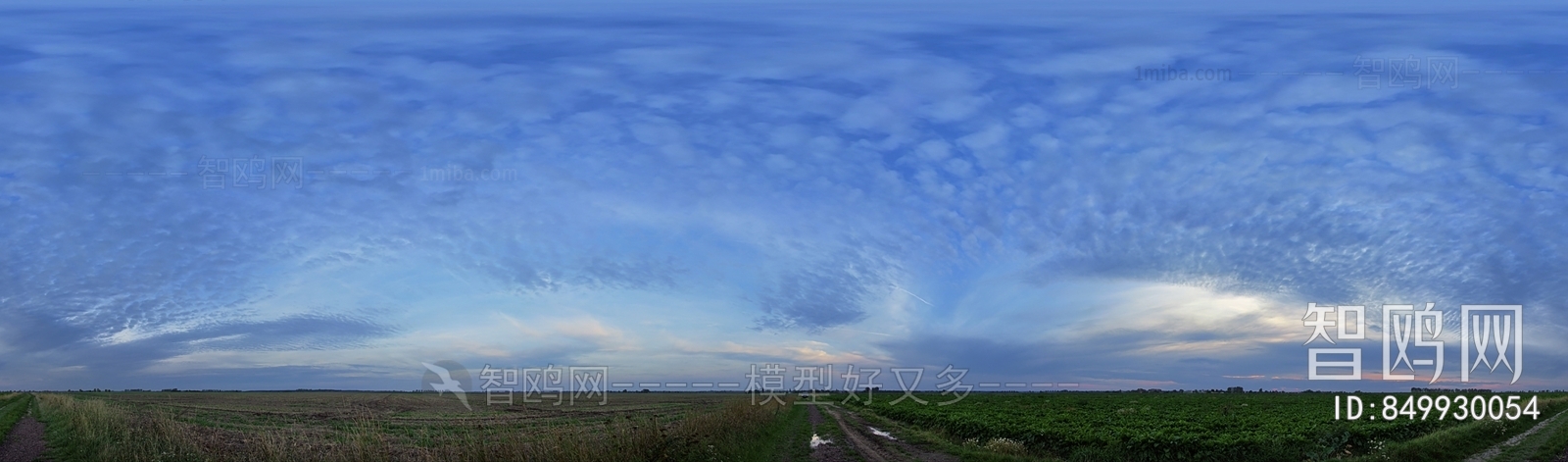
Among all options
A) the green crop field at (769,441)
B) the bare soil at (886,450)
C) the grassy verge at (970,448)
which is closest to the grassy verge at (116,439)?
the green crop field at (769,441)

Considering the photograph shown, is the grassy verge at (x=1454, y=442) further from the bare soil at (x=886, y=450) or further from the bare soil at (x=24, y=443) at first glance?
the bare soil at (x=24, y=443)

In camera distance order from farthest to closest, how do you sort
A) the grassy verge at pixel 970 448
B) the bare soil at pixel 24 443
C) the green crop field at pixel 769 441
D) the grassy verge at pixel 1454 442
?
the bare soil at pixel 24 443 < the grassy verge at pixel 970 448 < the grassy verge at pixel 1454 442 < the green crop field at pixel 769 441

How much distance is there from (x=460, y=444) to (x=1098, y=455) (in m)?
15.9

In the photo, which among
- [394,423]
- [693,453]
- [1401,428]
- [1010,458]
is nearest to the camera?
[693,453]

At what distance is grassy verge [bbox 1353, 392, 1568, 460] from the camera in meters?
20.8

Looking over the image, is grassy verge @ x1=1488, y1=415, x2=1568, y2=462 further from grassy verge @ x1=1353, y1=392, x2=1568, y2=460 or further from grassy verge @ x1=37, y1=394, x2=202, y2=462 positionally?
grassy verge @ x1=37, y1=394, x2=202, y2=462

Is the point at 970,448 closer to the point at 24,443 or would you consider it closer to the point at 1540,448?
the point at 1540,448

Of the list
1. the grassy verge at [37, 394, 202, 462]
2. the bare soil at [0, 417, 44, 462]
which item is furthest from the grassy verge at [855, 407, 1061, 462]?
the bare soil at [0, 417, 44, 462]

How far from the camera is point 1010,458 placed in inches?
837

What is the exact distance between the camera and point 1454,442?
23016 mm

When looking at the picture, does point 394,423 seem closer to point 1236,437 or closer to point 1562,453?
point 1236,437

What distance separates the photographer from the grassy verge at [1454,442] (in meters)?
20.8

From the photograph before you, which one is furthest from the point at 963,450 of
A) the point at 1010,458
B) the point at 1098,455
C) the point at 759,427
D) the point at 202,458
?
the point at 202,458

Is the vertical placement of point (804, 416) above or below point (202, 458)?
below
